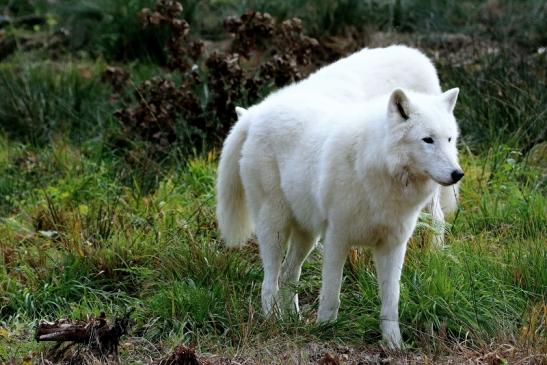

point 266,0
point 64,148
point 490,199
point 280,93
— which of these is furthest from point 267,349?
point 266,0

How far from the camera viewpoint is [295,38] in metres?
9.10

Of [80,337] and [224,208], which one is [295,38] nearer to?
[224,208]

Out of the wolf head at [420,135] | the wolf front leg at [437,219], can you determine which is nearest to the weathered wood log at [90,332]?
the wolf head at [420,135]


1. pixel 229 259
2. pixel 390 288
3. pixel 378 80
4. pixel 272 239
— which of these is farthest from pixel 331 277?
pixel 378 80

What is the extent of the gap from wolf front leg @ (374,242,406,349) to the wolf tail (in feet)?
3.90

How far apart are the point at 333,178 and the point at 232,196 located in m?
1.08

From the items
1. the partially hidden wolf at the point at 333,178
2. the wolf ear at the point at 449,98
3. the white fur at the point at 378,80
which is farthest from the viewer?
the white fur at the point at 378,80

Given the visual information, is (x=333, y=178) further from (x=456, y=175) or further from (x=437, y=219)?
(x=437, y=219)

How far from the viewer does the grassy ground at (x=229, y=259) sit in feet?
16.9

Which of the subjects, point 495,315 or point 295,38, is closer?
point 495,315

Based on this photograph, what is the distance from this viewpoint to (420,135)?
15.9 ft

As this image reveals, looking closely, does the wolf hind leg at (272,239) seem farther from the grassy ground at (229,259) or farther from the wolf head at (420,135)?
the wolf head at (420,135)

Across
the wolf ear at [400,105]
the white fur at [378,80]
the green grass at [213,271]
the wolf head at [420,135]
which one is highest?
the wolf ear at [400,105]

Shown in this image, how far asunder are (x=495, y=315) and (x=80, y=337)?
2.26 m
